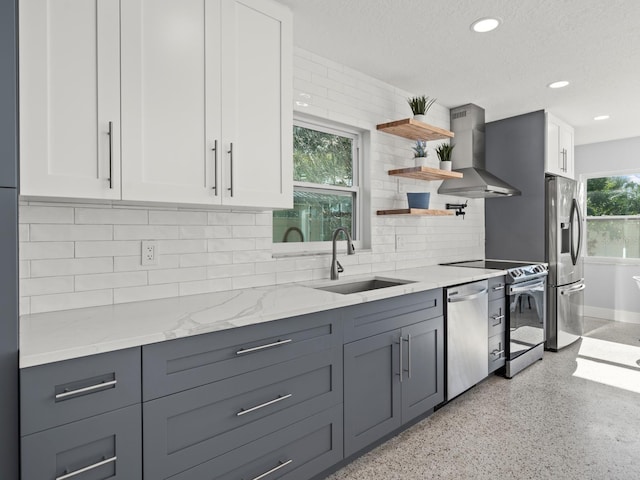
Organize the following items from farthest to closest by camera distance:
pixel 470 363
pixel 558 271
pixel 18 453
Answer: pixel 558 271 → pixel 470 363 → pixel 18 453

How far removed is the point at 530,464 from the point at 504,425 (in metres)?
0.41

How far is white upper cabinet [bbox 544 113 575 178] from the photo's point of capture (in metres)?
4.13

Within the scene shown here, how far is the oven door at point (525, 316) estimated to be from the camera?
131 inches

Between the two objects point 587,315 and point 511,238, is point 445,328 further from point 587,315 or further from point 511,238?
point 587,315

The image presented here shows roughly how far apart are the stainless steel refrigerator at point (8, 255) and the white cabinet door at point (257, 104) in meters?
0.85

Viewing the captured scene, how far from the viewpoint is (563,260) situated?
4.14 meters

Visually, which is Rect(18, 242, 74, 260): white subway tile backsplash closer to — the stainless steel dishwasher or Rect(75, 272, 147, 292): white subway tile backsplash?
Rect(75, 272, 147, 292): white subway tile backsplash

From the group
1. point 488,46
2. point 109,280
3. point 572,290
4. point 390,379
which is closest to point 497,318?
point 390,379

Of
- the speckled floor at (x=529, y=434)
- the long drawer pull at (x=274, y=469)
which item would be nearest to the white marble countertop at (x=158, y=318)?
the long drawer pull at (x=274, y=469)

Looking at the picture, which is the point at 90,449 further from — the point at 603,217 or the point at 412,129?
the point at 603,217

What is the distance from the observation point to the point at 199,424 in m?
1.45

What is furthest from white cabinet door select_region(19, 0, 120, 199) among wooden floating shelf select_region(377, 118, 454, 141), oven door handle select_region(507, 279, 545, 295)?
oven door handle select_region(507, 279, 545, 295)

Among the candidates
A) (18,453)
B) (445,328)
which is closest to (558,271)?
(445,328)

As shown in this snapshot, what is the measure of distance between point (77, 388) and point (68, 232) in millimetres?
827
